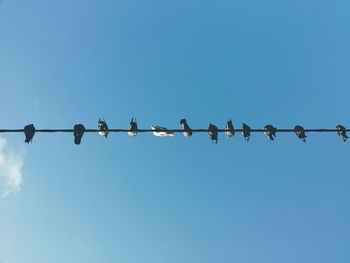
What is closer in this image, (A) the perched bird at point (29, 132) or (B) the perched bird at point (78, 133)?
(A) the perched bird at point (29, 132)

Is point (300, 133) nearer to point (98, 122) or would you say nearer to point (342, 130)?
point (342, 130)

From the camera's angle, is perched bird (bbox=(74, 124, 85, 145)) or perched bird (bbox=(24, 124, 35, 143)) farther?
perched bird (bbox=(74, 124, 85, 145))

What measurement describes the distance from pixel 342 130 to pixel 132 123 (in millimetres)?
8370

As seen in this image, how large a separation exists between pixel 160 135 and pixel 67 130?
4013 mm

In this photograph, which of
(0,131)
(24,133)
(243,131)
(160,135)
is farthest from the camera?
(160,135)

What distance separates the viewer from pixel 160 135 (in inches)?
553

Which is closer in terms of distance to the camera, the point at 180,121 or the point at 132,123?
the point at 132,123

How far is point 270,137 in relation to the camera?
47.0 feet

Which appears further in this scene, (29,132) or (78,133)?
(78,133)

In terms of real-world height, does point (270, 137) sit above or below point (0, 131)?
above

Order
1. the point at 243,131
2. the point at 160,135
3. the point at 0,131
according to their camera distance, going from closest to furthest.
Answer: the point at 0,131 → the point at 243,131 → the point at 160,135

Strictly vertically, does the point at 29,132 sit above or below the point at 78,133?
below

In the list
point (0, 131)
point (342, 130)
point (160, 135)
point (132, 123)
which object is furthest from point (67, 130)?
point (342, 130)

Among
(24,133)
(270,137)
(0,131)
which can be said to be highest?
(270,137)
